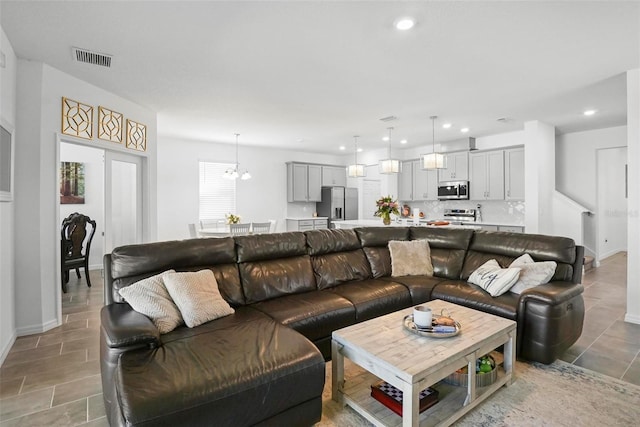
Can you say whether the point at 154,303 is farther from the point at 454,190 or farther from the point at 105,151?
the point at 454,190

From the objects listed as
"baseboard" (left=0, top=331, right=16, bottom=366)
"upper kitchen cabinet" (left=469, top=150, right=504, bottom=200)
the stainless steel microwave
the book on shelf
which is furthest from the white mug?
the stainless steel microwave

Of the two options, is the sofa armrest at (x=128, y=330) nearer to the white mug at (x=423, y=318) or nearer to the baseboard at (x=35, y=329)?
the white mug at (x=423, y=318)

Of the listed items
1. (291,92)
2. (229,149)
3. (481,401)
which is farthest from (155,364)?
(229,149)

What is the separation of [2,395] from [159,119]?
4.18 metres

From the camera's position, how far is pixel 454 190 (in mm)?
7059

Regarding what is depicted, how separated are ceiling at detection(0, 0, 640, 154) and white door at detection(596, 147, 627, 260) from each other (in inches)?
82.7

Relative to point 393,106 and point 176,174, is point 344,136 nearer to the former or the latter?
point 393,106

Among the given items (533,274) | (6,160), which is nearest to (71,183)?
(6,160)

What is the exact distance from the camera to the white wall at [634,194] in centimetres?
349

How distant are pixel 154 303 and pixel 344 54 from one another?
260 centimetres

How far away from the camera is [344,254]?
3.65 m

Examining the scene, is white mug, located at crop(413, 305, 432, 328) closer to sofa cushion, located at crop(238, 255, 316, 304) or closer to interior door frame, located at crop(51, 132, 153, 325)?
sofa cushion, located at crop(238, 255, 316, 304)

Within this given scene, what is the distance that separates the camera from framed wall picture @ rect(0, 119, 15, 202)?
2.79 m

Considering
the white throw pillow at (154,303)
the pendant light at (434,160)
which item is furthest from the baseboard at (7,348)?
the pendant light at (434,160)
